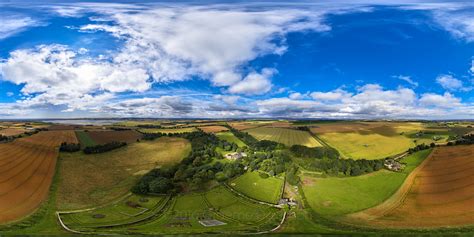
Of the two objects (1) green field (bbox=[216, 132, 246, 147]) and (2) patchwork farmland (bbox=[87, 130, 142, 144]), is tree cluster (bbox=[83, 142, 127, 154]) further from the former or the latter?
(1) green field (bbox=[216, 132, 246, 147])

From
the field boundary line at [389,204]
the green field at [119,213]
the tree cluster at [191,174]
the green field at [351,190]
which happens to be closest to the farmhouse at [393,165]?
the green field at [351,190]

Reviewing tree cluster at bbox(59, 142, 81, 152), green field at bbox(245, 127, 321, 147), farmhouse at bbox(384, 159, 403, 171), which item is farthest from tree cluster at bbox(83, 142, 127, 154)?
farmhouse at bbox(384, 159, 403, 171)

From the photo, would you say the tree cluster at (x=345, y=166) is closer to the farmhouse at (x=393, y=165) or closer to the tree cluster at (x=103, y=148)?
the farmhouse at (x=393, y=165)

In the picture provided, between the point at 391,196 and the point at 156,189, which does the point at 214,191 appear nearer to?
the point at 156,189

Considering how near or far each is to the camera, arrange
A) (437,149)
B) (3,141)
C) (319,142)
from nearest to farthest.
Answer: (3,141)
(437,149)
(319,142)

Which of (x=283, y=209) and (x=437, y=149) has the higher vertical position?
(x=437, y=149)

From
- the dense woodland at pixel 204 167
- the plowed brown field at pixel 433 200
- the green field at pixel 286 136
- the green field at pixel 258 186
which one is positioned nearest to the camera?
the plowed brown field at pixel 433 200

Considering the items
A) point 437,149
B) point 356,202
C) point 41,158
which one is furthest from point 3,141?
point 437,149
